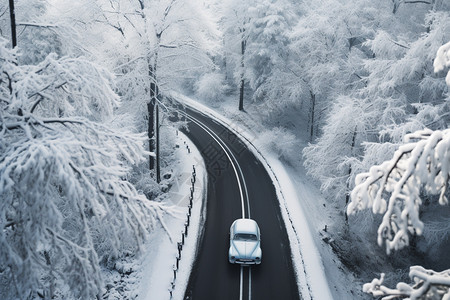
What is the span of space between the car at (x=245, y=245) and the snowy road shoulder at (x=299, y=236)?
227cm

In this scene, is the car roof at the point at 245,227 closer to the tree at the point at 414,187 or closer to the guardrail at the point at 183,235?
the guardrail at the point at 183,235

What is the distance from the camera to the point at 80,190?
16.1ft

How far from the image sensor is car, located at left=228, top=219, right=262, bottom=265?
1427 centimetres

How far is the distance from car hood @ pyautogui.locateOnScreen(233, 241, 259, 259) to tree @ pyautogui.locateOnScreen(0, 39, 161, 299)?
8917 millimetres

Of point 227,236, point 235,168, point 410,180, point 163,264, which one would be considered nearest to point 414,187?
point 410,180

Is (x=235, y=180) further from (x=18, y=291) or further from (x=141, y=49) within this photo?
(x=18, y=291)

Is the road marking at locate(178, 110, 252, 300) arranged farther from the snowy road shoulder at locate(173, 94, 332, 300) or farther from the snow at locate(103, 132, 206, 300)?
the snow at locate(103, 132, 206, 300)

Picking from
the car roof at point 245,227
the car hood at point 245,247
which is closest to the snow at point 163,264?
the car hood at point 245,247

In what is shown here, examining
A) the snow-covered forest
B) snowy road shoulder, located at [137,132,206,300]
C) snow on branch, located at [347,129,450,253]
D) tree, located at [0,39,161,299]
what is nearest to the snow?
snowy road shoulder, located at [137,132,206,300]

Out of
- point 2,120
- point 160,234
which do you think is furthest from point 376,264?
point 2,120

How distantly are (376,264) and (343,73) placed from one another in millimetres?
13707

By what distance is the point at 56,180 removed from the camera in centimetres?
514

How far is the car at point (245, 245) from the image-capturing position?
562 inches

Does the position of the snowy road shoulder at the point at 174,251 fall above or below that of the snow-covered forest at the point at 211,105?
below
